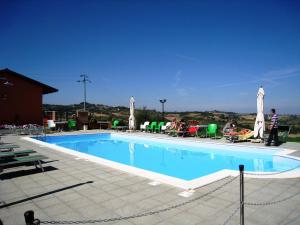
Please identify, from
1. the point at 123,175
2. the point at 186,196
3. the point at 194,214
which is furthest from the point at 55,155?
the point at 194,214

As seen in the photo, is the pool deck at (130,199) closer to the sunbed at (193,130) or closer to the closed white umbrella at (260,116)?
the closed white umbrella at (260,116)

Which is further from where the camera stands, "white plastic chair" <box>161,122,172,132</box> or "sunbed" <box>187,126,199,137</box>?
"white plastic chair" <box>161,122,172,132</box>

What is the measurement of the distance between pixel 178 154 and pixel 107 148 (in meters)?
4.29

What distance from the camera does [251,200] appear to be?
4.07 metres

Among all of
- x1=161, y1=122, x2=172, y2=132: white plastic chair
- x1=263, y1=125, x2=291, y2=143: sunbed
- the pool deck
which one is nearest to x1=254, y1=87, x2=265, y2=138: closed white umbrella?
x1=263, y1=125, x2=291, y2=143: sunbed

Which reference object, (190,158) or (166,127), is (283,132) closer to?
(190,158)

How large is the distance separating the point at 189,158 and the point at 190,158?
39 mm

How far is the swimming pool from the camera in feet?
25.4

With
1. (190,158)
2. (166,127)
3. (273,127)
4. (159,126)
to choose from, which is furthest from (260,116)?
(159,126)

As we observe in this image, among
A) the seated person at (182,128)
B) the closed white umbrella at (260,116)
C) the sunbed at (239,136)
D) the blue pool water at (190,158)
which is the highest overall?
the closed white umbrella at (260,116)

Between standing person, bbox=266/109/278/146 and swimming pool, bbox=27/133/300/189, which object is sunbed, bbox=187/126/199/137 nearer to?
swimming pool, bbox=27/133/300/189

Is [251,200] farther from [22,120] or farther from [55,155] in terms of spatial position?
[22,120]

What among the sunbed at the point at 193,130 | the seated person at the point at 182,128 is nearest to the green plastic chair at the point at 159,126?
the seated person at the point at 182,128

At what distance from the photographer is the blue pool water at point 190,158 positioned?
7805 mm
